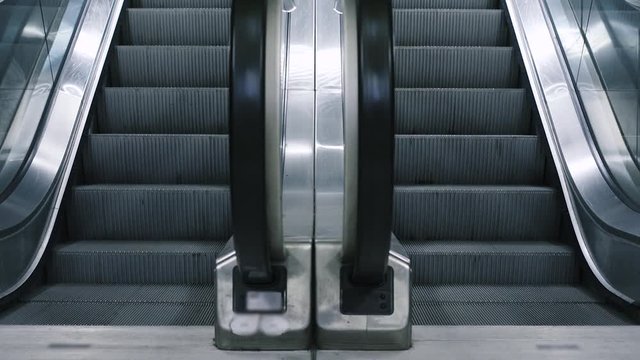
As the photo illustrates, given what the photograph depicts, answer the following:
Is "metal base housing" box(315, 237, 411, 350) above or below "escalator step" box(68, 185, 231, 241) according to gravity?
below

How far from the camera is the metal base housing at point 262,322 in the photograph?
193 centimetres

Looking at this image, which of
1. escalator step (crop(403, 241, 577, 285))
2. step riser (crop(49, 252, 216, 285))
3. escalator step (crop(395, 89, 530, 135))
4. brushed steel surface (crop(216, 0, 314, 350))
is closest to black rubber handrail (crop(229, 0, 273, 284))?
brushed steel surface (crop(216, 0, 314, 350))

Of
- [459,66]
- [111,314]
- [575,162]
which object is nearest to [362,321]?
[111,314]

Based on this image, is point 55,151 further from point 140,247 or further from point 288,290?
point 288,290

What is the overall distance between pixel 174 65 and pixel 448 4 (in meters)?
2.31

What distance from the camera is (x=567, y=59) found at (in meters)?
3.77

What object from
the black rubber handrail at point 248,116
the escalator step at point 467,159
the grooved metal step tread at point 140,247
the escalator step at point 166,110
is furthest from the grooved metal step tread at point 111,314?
the escalator step at point 467,159

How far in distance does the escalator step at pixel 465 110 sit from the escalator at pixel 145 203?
1.21m

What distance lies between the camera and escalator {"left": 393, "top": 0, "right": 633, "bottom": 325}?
9.09 ft

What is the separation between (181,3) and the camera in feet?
15.5

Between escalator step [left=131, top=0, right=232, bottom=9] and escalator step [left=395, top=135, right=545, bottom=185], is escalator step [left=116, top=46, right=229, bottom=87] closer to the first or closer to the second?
escalator step [left=131, top=0, right=232, bottom=9]

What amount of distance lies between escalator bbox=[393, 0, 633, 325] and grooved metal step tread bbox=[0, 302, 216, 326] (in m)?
1.00

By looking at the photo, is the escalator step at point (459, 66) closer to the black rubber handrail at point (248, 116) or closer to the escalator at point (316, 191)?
the escalator at point (316, 191)

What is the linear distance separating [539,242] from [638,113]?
88 centimetres
